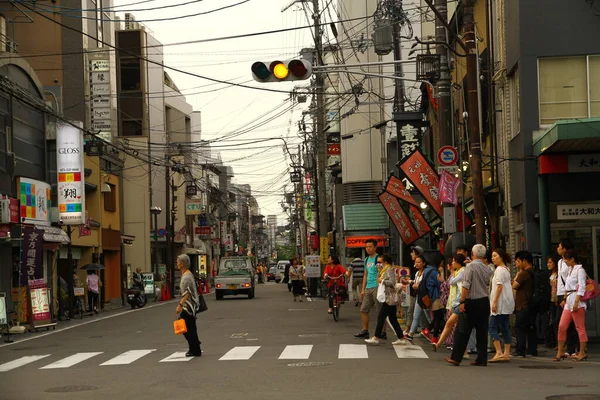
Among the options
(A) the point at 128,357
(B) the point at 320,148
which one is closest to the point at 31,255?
(A) the point at 128,357

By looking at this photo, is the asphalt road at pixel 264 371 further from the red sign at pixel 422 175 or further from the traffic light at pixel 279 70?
the red sign at pixel 422 175

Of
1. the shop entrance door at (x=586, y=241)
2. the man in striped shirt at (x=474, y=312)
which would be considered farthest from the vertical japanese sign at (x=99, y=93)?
the man in striped shirt at (x=474, y=312)

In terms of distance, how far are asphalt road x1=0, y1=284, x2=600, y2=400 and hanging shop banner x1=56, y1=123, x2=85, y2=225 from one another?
44.9 feet

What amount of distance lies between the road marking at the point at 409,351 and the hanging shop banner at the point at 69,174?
2151cm

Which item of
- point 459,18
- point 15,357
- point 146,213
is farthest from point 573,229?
point 146,213

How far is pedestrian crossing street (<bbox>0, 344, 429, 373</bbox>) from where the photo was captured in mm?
16797

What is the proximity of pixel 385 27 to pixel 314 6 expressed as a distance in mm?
7267

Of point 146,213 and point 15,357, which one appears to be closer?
point 15,357

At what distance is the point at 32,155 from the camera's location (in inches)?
1460

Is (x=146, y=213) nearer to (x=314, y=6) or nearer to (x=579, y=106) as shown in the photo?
(x=314, y=6)

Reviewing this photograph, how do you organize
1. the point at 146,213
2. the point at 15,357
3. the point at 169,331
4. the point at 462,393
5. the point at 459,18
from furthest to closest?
1. the point at 146,213
2. the point at 459,18
3. the point at 169,331
4. the point at 15,357
5. the point at 462,393

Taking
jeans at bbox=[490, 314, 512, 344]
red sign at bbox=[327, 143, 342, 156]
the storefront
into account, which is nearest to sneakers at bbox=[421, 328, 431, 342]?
the storefront

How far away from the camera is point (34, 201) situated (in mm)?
34500

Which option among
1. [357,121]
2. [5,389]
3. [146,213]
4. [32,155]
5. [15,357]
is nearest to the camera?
[5,389]
